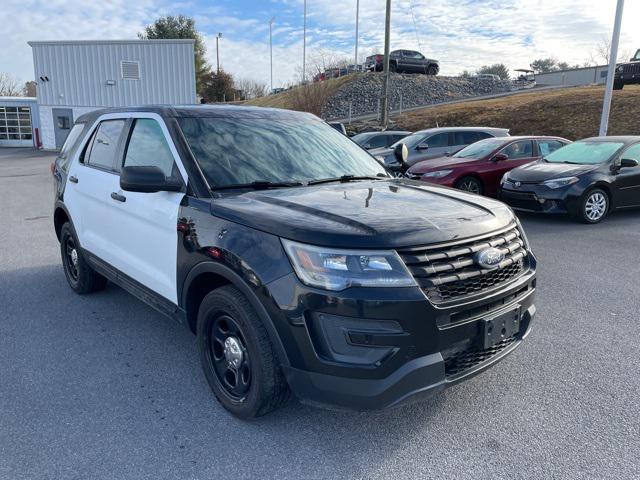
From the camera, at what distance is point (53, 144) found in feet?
105

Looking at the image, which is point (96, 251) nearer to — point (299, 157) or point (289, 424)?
point (299, 157)

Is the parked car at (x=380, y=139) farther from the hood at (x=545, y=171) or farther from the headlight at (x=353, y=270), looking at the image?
the headlight at (x=353, y=270)

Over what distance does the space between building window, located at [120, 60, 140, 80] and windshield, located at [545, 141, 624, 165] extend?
26.8m

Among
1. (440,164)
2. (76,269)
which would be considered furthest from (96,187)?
(440,164)

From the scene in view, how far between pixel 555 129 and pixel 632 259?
18001mm

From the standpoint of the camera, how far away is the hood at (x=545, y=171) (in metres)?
8.91

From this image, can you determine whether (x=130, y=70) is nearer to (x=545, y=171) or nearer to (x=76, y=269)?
(x=545, y=171)

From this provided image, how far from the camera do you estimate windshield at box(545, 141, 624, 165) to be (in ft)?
30.3

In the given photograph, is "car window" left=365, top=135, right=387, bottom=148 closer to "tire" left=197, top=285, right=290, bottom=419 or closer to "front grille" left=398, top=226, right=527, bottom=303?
"front grille" left=398, top=226, right=527, bottom=303

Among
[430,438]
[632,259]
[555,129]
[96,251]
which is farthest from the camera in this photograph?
[555,129]

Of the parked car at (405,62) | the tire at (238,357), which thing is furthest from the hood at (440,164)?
the parked car at (405,62)

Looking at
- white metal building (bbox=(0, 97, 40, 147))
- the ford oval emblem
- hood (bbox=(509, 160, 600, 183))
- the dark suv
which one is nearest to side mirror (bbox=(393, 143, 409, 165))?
the dark suv

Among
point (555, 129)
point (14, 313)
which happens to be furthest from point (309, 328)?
point (555, 129)

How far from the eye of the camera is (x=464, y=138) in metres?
13.3
